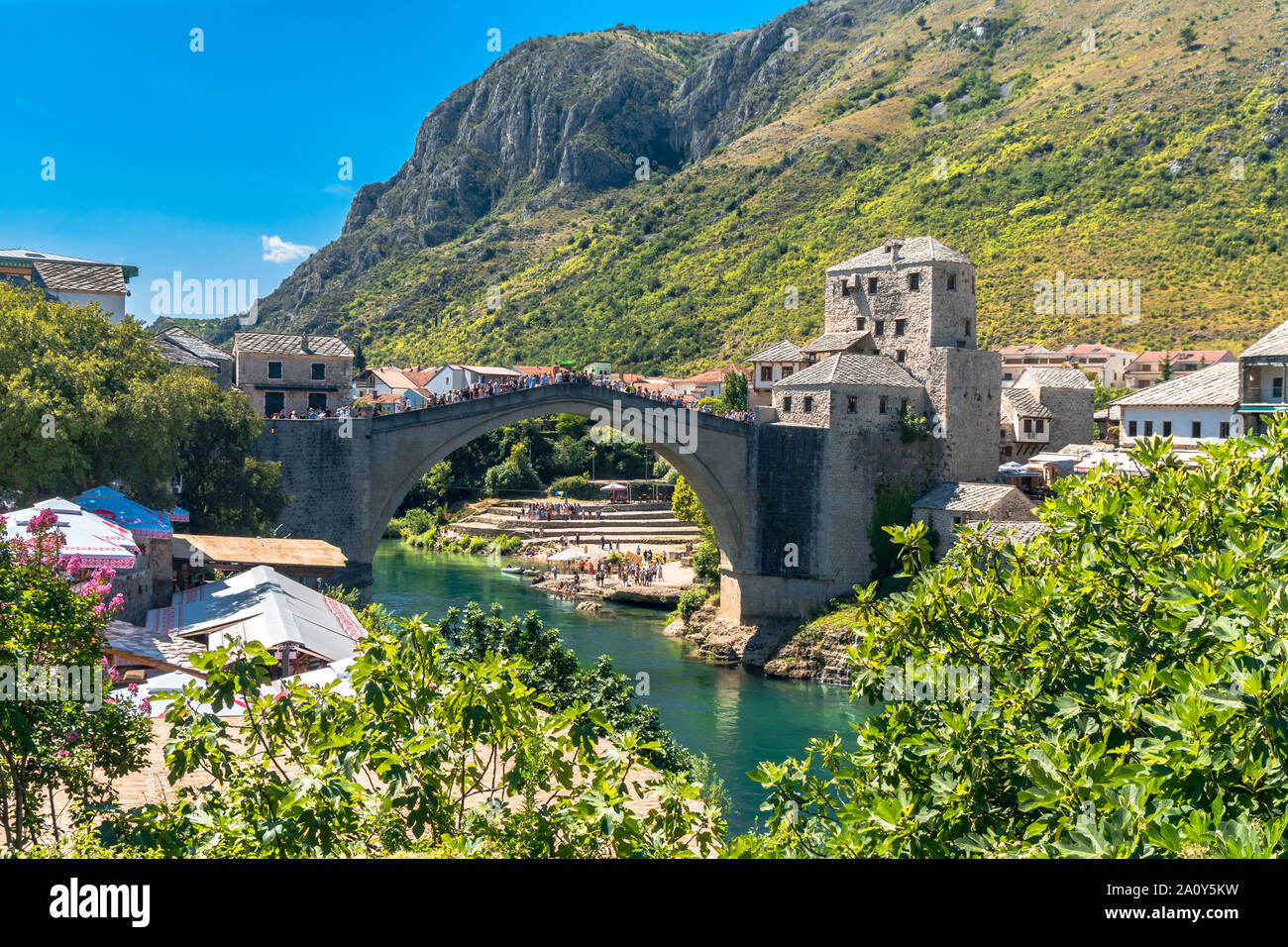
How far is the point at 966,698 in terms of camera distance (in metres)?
8.54

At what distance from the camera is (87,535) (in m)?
16.7

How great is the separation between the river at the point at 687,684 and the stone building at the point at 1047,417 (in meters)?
14.6

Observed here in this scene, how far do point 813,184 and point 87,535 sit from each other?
3201 inches

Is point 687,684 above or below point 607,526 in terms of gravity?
below

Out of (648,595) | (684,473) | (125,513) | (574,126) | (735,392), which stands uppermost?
(574,126)

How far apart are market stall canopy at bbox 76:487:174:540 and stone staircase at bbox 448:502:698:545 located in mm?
37661

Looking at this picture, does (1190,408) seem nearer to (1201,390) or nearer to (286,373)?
(1201,390)

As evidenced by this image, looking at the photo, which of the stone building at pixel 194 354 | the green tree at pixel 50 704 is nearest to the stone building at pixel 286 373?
the stone building at pixel 194 354

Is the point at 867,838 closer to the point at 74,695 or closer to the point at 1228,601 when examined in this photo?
the point at 1228,601

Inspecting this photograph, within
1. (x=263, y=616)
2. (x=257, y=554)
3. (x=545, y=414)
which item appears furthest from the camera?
(x=545, y=414)

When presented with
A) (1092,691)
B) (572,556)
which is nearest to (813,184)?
(572,556)

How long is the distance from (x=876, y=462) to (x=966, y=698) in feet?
89.2
